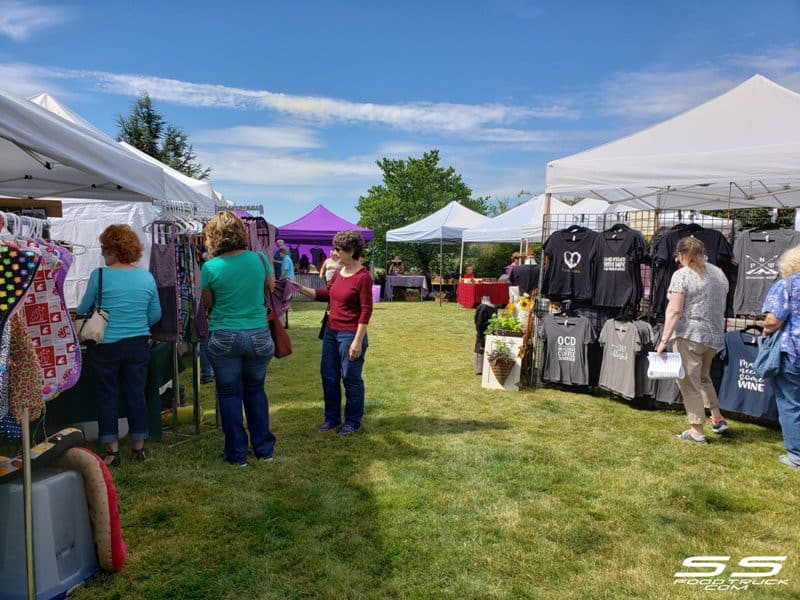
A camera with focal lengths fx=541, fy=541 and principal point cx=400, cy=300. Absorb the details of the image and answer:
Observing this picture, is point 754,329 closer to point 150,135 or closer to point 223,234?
point 223,234

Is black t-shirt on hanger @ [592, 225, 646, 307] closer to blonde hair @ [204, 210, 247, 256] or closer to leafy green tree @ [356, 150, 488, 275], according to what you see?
blonde hair @ [204, 210, 247, 256]

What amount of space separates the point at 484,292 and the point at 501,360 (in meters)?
8.96

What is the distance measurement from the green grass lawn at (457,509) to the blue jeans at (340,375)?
0.69 ft

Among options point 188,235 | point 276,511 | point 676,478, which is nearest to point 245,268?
point 188,235

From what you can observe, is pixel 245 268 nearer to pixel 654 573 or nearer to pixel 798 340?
pixel 654 573

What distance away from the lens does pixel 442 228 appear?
654 inches

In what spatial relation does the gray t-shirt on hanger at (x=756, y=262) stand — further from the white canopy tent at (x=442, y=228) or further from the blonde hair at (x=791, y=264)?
the white canopy tent at (x=442, y=228)

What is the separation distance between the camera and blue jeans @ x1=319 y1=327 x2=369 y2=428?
429cm

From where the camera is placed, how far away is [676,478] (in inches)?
146

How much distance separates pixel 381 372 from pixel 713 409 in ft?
12.3

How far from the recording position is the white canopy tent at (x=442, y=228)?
1661 centimetres

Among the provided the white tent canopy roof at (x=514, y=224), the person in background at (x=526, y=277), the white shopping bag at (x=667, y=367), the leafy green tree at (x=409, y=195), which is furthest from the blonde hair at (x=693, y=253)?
the leafy green tree at (x=409, y=195)

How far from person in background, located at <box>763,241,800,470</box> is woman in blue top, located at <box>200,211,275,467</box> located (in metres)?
3.54

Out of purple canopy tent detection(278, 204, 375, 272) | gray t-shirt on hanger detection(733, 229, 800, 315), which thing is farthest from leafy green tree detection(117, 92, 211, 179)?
gray t-shirt on hanger detection(733, 229, 800, 315)
